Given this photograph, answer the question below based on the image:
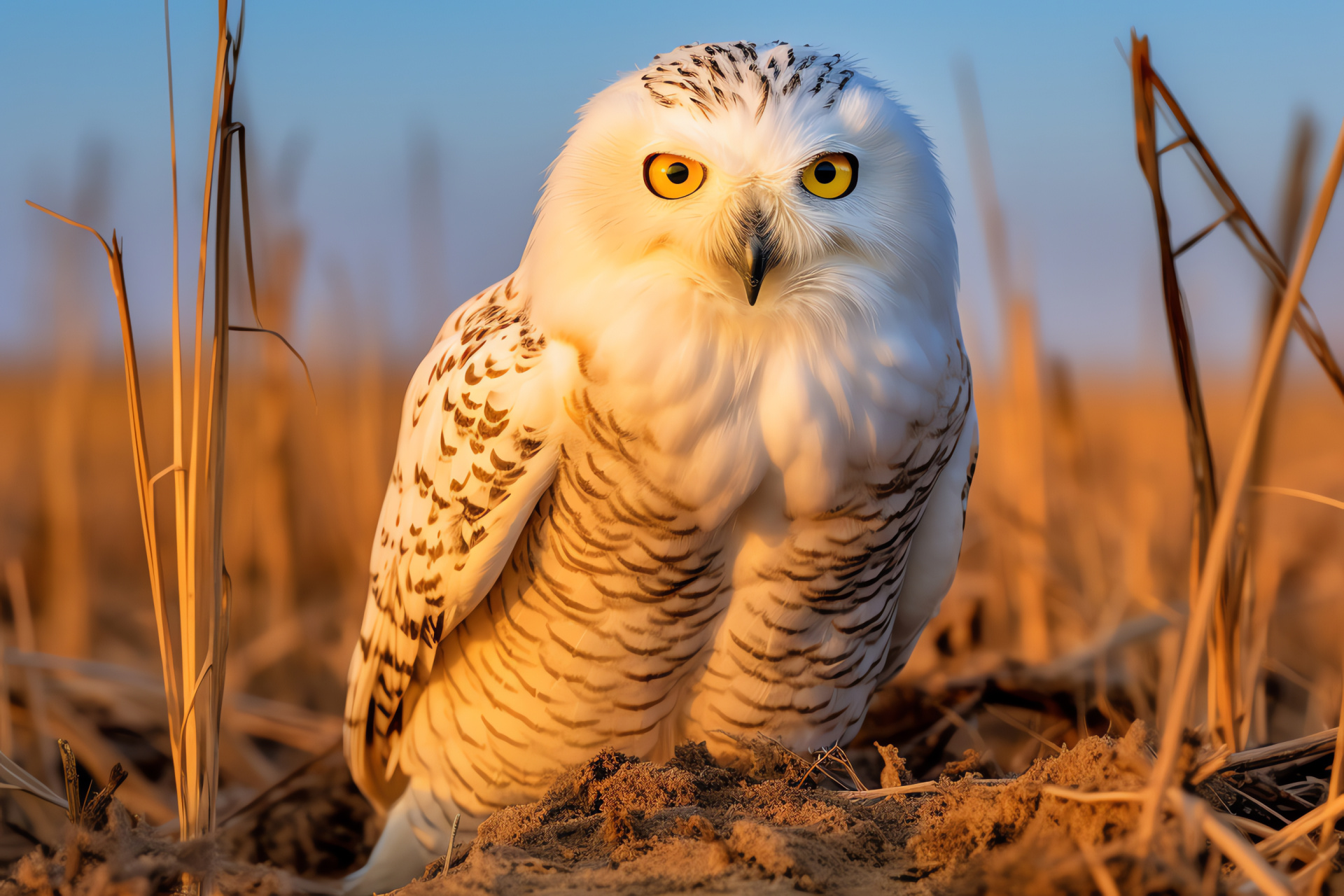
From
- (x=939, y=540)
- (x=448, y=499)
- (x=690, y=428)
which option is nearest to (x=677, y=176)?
(x=690, y=428)

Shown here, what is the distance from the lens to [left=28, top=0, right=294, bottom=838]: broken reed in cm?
127

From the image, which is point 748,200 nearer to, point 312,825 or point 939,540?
point 939,540

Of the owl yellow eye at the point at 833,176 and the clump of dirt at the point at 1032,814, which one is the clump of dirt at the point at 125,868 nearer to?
the clump of dirt at the point at 1032,814

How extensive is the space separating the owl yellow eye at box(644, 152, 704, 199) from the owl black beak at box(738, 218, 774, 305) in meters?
0.16

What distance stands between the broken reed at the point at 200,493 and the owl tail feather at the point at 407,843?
2.99 feet

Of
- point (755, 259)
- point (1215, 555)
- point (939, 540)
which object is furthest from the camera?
point (939, 540)

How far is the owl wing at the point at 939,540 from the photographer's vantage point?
209 centimetres

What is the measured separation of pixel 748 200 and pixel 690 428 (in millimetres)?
420

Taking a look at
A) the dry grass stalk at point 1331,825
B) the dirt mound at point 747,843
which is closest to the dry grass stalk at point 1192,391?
the dry grass stalk at point 1331,825

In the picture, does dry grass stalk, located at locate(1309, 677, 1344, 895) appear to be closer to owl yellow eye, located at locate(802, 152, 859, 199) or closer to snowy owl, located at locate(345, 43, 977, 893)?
snowy owl, located at locate(345, 43, 977, 893)

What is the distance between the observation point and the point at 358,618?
3.88 m

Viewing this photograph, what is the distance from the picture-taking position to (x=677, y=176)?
161 centimetres

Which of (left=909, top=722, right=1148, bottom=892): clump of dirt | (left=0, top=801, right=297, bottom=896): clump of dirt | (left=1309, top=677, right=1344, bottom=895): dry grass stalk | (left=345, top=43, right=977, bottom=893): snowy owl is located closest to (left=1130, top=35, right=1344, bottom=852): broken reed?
(left=909, top=722, right=1148, bottom=892): clump of dirt

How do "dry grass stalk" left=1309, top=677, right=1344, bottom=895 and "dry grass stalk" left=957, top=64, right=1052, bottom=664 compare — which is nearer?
"dry grass stalk" left=1309, top=677, right=1344, bottom=895
